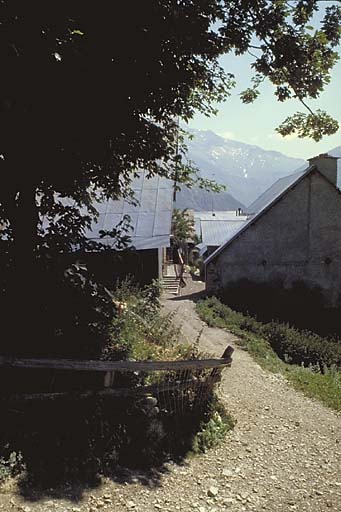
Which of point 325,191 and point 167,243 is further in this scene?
point 325,191

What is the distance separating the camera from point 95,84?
5.77 meters

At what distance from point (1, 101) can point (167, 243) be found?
9104 millimetres

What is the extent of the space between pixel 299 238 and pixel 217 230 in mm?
16522

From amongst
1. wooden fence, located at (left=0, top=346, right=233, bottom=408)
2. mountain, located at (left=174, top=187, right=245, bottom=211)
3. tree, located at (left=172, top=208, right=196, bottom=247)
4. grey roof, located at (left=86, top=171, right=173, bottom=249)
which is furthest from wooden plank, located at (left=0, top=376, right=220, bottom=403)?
mountain, located at (left=174, top=187, right=245, bottom=211)

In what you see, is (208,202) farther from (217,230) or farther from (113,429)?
(113,429)

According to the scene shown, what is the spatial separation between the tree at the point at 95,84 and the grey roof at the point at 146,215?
19.9 ft

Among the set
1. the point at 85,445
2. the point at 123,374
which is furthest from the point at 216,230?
the point at 85,445

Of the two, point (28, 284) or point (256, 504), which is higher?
point (28, 284)

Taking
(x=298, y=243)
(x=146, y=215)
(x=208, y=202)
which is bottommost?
(x=298, y=243)

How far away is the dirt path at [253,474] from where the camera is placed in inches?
199

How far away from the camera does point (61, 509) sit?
4.63 meters

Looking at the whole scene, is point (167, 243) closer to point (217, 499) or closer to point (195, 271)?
point (217, 499)

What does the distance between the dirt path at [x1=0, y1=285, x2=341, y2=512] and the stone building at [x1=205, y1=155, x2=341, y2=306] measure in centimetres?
1316

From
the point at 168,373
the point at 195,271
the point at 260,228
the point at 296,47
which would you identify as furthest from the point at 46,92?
the point at 195,271
